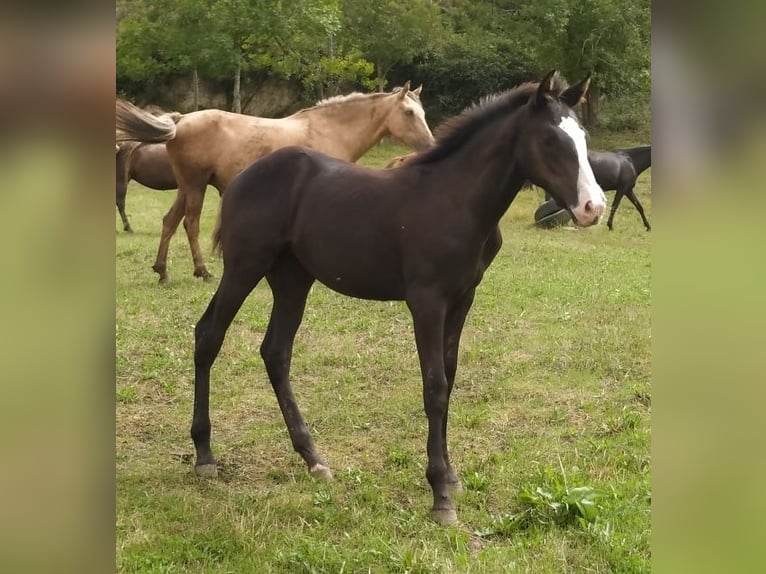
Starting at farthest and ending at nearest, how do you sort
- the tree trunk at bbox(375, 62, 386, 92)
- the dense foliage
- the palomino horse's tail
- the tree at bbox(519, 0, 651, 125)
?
1. the tree trunk at bbox(375, 62, 386, 92)
2. the dense foliage
3. the tree at bbox(519, 0, 651, 125)
4. the palomino horse's tail

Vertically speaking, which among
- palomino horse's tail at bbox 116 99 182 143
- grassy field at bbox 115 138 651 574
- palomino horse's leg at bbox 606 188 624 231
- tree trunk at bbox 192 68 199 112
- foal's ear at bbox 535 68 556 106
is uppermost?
foal's ear at bbox 535 68 556 106

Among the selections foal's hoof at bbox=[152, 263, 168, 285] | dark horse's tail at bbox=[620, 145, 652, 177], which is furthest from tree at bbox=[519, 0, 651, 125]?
foal's hoof at bbox=[152, 263, 168, 285]

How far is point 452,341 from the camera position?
357cm

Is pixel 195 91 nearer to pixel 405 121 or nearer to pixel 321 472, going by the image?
pixel 405 121

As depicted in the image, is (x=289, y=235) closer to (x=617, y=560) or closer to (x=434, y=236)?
(x=434, y=236)

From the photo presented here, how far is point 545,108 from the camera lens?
3.06 m

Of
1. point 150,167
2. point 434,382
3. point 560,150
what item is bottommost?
point 150,167

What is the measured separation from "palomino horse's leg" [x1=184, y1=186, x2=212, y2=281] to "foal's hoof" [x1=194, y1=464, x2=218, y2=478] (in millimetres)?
4661

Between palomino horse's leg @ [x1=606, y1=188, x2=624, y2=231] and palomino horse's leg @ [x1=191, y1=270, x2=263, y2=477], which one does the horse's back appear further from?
palomino horse's leg @ [x1=606, y1=188, x2=624, y2=231]

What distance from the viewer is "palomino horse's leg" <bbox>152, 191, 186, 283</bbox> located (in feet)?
26.2

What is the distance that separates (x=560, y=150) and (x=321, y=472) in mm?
1983

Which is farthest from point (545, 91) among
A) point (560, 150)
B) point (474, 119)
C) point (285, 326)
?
point (285, 326)

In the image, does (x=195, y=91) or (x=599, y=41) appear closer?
(x=599, y=41)
